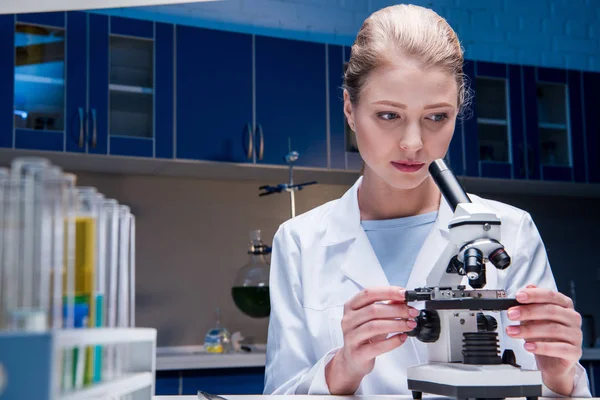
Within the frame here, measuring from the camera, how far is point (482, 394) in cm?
87

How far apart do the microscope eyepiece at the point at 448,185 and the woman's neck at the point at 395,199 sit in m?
0.46

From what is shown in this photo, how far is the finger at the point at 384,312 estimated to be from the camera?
1006 millimetres

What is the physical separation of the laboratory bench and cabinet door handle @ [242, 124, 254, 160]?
3.13 feet

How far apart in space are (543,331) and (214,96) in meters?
2.66

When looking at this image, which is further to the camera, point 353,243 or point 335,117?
point 335,117

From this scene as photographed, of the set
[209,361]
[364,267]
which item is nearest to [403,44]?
[364,267]

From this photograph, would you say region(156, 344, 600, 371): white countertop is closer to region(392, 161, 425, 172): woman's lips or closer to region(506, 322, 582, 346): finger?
region(392, 161, 425, 172): woman's lips

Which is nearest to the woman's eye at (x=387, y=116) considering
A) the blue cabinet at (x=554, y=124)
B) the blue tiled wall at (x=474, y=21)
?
the blue tiled wall at (x=474, y=21)

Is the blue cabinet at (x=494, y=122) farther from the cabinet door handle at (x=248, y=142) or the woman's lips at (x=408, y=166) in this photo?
the woman's lips at (x=408, y=166)

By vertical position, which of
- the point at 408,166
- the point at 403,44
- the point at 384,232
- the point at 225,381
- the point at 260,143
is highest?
the point at 260,143

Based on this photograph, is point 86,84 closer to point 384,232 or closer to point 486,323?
point 384,232

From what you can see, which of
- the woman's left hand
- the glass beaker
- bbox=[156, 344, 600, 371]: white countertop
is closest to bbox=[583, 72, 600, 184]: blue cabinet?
the glass beaker

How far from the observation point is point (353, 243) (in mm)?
1483

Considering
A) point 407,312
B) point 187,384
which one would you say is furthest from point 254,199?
point 407,312
